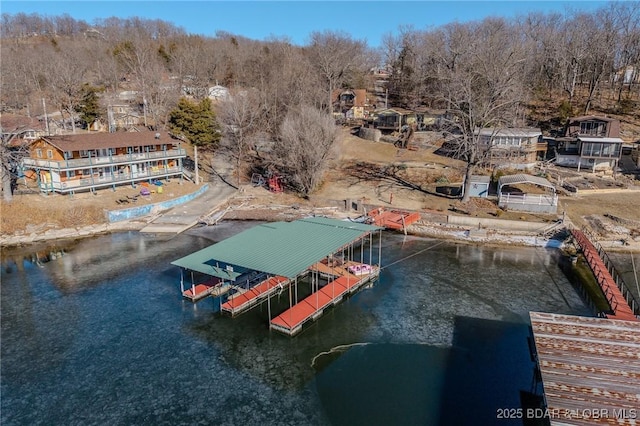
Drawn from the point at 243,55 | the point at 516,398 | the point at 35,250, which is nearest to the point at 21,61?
the point at 243,55

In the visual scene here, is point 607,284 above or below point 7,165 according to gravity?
below

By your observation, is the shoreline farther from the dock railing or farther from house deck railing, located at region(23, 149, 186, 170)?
house deck railing, located at region(23, 149, 186, 170)

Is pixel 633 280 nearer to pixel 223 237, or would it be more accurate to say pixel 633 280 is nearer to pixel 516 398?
pixel 516 398

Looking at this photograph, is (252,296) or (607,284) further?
(252,296)

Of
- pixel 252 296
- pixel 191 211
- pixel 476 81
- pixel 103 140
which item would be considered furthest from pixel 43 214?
pixel 476 81

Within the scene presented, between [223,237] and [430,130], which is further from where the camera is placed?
[430,130]

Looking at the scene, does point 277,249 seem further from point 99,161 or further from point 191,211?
point 99,161
